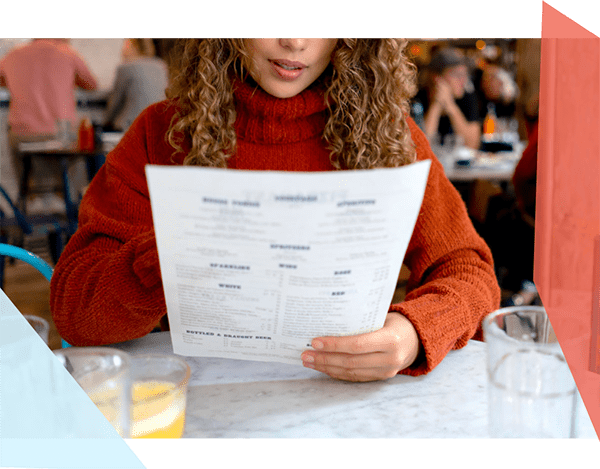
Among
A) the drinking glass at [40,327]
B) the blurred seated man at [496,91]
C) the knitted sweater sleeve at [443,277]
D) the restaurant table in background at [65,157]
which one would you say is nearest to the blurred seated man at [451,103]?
the blurred seated man at [496,91]

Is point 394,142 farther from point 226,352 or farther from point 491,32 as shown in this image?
point 226,352

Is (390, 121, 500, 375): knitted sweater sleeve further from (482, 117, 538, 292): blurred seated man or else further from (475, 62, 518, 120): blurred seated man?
(475, 62, 518, 120): blurred seated man

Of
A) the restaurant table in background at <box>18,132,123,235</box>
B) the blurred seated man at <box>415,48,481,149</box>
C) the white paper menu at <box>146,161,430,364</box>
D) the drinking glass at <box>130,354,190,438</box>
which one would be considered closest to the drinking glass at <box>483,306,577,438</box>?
the white paper menu at <box>146,161,430,364</box>

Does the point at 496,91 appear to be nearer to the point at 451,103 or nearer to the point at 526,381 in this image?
the point at 451,103

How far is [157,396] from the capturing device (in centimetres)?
54

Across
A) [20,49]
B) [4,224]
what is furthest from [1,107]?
[4,224]

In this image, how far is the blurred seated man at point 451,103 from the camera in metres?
3.63

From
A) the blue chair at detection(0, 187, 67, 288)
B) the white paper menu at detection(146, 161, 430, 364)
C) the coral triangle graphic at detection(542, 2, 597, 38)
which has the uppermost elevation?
the coral triangle graphic at detection(542, 2, 597, 38)

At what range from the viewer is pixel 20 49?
3.70m

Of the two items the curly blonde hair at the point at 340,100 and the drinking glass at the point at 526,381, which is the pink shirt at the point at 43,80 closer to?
the curly blonde hair at the point at 340,100

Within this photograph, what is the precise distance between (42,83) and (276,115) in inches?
129

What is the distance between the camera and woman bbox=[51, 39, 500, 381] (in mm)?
867

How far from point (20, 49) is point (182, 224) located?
3.74 metres

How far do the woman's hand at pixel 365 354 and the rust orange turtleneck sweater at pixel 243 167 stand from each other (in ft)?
0.14
